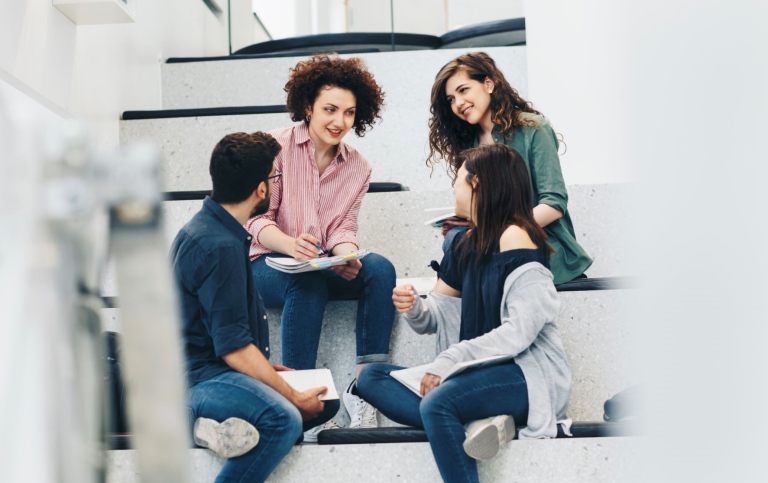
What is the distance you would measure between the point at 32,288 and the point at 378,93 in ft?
6.84

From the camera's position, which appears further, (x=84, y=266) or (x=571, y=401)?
(x=571, y=401)

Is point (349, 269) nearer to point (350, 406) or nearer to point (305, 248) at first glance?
point (305, 248)

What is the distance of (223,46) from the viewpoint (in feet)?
13.0

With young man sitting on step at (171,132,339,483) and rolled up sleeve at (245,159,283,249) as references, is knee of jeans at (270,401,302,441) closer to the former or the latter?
young man sitting on step at (171,132,339,483)

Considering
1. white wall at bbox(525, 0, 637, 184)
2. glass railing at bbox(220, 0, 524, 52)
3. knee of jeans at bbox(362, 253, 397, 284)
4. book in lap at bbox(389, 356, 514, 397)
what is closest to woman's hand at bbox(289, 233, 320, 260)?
knee of jeans at bbox(362, 253, 397, 284)

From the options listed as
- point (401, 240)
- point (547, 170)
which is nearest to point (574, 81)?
point (547, 170)

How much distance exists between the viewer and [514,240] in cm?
176

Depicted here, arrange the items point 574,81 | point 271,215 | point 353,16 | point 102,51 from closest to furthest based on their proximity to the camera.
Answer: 1. point 271,215
2. point 574,81
3. point 102,51
4. point 353,16

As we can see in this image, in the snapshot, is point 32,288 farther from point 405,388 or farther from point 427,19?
point 427,19

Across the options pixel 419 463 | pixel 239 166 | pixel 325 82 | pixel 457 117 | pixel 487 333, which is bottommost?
pixel 419 463

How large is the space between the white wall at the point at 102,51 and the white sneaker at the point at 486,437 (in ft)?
4.11

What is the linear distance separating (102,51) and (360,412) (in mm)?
1551

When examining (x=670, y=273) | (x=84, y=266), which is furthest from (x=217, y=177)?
(x=670, y=273)

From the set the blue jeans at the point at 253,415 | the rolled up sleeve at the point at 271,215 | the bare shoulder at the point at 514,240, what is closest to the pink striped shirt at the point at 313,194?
the rolled up sleeve at the point at 271,215
